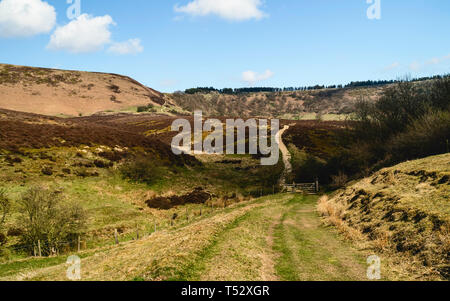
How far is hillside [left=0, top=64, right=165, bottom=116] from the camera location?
137 meters

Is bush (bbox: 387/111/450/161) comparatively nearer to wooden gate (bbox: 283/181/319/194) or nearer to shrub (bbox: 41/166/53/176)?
wooden gate (bbox: 283/181/319/194)

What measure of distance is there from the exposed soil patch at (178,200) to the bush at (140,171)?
6761mm

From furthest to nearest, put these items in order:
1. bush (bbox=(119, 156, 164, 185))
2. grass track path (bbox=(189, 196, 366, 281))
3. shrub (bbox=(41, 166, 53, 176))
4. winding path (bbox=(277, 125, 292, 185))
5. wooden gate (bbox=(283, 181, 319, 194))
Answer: winding path (bbox=(277, 125, 292, 185))
bush (bbox=(119, 156, 164, 185))
wooden gate (bbox=(283, 181, 319, 194))
shrub (bbox=(41, 166, 53, 176))
grass track path (bbox=(189, 196, 366, 281))

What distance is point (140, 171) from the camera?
156ft

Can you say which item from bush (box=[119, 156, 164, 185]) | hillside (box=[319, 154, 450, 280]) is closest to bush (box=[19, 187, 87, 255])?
bush (box=[119, 156, 164, 185])

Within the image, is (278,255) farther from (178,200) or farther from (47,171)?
(47,171)

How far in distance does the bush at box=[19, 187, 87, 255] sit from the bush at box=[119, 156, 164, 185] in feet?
59.6

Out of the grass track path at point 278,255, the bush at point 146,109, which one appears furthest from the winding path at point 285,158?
the bush at point 146,109

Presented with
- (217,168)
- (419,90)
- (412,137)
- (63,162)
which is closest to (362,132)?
(419,90)

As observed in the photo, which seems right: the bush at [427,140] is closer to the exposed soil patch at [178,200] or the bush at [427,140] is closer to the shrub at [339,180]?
the shrub at [339,180]

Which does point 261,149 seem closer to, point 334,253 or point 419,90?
point 419,90

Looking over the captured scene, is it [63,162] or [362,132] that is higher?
[362,132]
